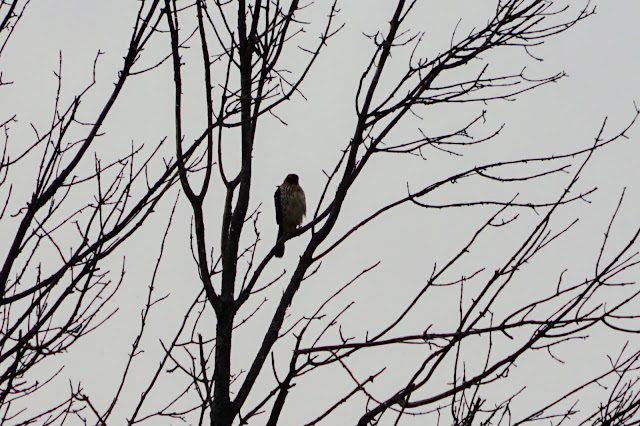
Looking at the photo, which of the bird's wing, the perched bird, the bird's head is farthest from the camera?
the bird's head

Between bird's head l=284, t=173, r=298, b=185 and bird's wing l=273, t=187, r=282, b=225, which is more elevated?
bird's head l=284, t=173, r=298, b=185

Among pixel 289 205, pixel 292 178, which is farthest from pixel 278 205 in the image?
pixel 292 178

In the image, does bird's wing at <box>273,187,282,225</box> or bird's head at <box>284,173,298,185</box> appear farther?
bird's head at <box>284,173,298,185</box>

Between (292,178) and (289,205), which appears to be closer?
(289,205)

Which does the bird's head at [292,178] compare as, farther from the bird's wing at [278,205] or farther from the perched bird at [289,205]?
the bird's wing at [278,205]

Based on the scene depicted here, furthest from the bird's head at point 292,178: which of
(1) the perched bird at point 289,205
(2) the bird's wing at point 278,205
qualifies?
(2) the bird's wing at point 278,205

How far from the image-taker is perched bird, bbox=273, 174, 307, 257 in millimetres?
8719

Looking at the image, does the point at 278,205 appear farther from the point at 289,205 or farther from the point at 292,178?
the point at 292,178

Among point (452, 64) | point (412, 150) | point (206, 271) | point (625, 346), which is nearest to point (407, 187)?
point (412, 150)

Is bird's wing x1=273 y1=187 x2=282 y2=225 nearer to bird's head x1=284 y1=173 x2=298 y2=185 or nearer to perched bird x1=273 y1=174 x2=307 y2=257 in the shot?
perched bird x1=273 y1=174 x2=307 y2=257

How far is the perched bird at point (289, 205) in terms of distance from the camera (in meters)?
8.72

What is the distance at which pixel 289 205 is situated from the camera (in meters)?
8.84

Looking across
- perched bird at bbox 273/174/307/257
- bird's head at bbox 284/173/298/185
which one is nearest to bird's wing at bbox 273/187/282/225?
perched bird at bbox 273/174/307/257

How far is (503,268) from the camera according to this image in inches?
102
